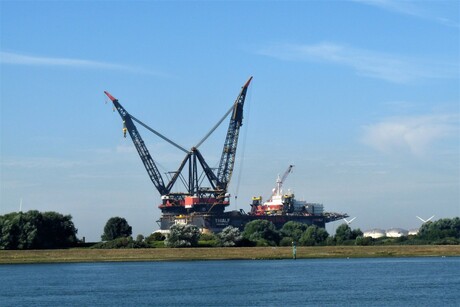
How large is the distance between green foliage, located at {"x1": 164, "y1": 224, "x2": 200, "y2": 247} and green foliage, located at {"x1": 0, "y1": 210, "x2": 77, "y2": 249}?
1621cm

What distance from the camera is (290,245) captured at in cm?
16738

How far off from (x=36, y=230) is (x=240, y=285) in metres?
72.4

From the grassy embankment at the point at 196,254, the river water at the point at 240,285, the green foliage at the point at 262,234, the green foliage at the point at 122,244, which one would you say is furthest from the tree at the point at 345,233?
the river water at the point at 240,285

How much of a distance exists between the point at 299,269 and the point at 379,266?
10144 mm

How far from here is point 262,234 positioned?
177m

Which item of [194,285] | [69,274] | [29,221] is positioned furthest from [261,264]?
[29,221]

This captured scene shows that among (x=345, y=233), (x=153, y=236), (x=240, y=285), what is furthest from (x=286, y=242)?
(x=240, y=285)

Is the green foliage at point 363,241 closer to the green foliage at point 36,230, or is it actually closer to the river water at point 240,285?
the river water at point 240,285

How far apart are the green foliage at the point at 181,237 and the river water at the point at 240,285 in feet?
119

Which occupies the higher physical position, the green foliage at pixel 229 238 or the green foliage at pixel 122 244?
the green foliage at pixel 229 238

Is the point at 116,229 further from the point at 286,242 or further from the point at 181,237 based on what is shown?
the point at 286,242

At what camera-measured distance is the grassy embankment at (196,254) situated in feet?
427

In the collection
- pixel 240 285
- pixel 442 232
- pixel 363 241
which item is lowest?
pixel 240 285

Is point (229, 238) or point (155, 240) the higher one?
point (155, 240)
